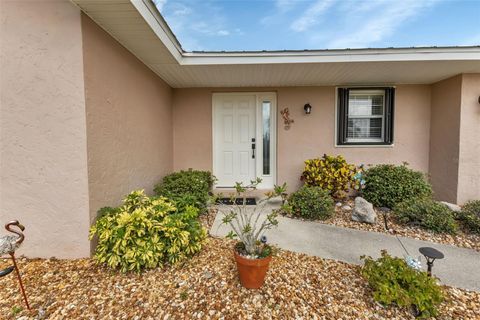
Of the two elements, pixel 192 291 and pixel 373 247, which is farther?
pixel 373 247

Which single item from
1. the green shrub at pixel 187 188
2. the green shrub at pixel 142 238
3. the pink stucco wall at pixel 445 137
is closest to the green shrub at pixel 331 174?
the pink stucco wall at pixel 445 137

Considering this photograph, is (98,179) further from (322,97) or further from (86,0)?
(322,97)

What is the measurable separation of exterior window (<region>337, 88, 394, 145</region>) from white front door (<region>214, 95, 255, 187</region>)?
78.7 inches

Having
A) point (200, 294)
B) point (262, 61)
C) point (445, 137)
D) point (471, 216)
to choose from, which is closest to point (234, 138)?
point (262, 61)

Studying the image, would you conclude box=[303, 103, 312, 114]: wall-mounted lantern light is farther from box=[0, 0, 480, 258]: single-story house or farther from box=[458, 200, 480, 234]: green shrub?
box=[458, 200, 480, 234]: green shrub

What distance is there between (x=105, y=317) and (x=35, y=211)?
4.95 feet

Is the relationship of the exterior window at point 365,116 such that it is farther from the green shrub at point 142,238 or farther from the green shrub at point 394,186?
the green shrub at point 142,238

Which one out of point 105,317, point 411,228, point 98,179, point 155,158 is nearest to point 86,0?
point 98,179

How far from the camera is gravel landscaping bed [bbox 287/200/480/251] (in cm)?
285

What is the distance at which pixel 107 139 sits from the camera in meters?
2.54

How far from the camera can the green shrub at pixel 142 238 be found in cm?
205

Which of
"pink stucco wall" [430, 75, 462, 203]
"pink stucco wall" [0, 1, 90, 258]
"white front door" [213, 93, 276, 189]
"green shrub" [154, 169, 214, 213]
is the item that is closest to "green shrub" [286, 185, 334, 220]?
"white front door" [213, 93, 276, 189]

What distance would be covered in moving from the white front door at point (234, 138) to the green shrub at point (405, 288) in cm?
342

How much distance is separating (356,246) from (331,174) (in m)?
1.74
